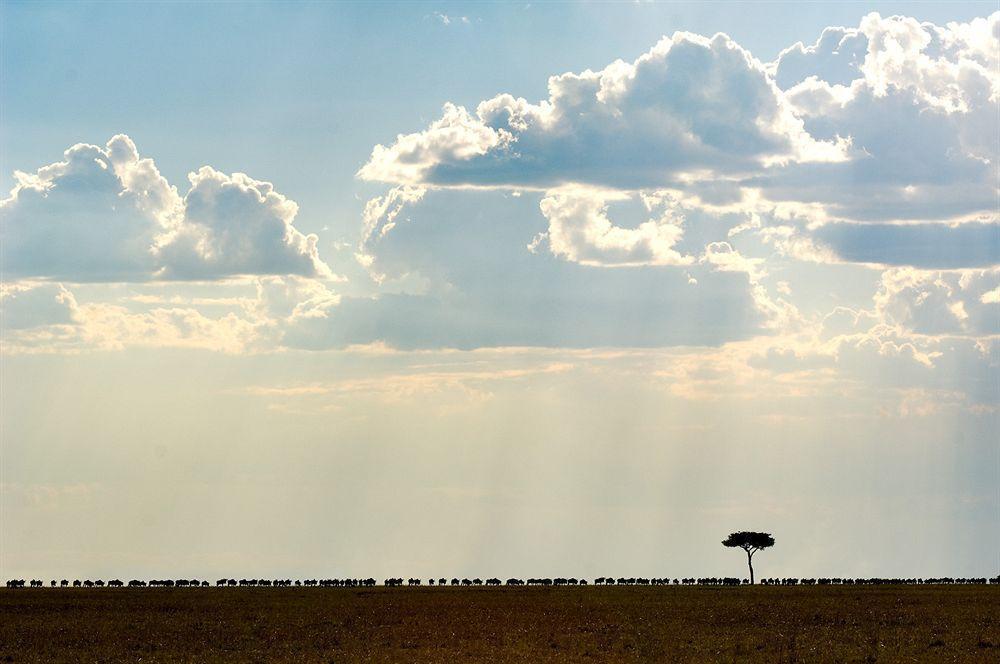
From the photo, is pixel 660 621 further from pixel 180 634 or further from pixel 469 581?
pixel 469 581

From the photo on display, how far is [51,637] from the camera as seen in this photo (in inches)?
2628

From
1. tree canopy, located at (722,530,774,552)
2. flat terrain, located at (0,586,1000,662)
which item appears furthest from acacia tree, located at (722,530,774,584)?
flat terrain, located at (0,586,1000,662)

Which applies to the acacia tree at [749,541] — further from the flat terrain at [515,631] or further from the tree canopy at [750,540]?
the flat terrain at [515,631]

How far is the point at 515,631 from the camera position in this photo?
227ft

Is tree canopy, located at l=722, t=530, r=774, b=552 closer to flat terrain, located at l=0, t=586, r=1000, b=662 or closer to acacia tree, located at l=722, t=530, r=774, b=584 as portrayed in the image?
acacia tree, located at l=722, t=530, r=774, b=584

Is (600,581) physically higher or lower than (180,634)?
higher

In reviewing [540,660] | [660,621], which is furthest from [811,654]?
[660,621]

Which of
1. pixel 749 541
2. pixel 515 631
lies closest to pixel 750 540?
pixel 749 541

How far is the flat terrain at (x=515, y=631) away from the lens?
57.0 m

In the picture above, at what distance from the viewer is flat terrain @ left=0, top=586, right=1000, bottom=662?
2244 inches

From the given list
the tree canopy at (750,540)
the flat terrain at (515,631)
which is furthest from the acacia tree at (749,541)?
the flat terrain at (515,631)

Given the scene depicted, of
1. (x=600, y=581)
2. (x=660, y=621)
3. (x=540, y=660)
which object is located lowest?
(x=540, y=660)

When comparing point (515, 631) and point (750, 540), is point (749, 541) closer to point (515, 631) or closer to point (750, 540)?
point (750, 540)

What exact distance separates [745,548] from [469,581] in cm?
4319
